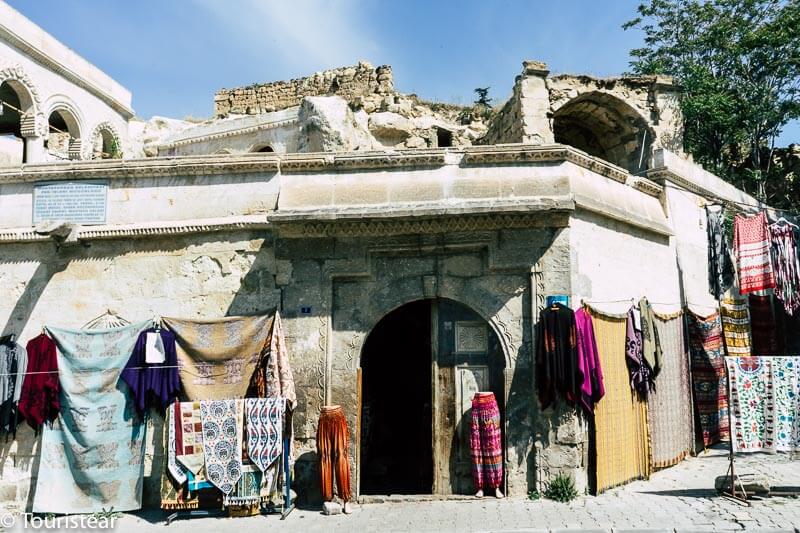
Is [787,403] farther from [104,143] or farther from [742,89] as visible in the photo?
[104,143]

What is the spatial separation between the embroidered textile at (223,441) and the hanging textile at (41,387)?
1.92m

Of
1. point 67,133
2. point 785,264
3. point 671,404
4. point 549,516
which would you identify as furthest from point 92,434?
point 67,133

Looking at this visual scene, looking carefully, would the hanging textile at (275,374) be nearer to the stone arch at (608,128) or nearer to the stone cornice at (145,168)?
the stone cornice at (145,168)

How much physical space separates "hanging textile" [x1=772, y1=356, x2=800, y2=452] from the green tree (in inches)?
443

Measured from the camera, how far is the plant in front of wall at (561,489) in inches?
257

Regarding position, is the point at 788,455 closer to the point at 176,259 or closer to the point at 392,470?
the point at 392,470

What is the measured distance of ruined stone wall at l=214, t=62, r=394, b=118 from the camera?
1995cm

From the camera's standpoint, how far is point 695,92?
17.1 metres

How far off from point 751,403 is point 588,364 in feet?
6.57

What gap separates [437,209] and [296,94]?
16460mm

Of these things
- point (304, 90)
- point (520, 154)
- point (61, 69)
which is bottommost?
point (520, 154)

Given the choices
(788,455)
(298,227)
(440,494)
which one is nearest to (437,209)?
(298,227)

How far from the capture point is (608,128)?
539 inches

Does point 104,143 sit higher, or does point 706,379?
point 104,143
